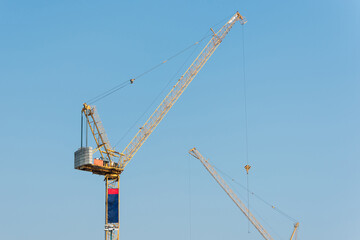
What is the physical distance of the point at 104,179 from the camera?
184 meters

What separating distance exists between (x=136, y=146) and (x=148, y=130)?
7.95 metres

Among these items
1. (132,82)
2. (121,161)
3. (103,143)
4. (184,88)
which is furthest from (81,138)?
(184,88)

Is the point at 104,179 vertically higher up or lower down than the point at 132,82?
lower down

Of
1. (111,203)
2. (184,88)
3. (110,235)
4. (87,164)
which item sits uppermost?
(184,88)

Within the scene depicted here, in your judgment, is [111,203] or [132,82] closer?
[111,203]

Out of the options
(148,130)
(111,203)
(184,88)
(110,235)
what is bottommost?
(110,235)

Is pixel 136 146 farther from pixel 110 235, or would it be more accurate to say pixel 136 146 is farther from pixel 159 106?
pixel 110 235

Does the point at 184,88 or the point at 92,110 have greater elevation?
the point at 184,88

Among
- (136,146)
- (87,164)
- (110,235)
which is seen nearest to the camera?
(87,164)

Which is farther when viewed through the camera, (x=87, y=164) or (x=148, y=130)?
(x=148, y=130)

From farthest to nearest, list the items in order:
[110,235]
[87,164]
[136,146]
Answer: [136,146]
[110,235]
[87,164]

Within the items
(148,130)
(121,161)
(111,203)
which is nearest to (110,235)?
(111,203)

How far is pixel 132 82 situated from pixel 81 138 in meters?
36.1

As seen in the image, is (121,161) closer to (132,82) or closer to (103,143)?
(103,143)
